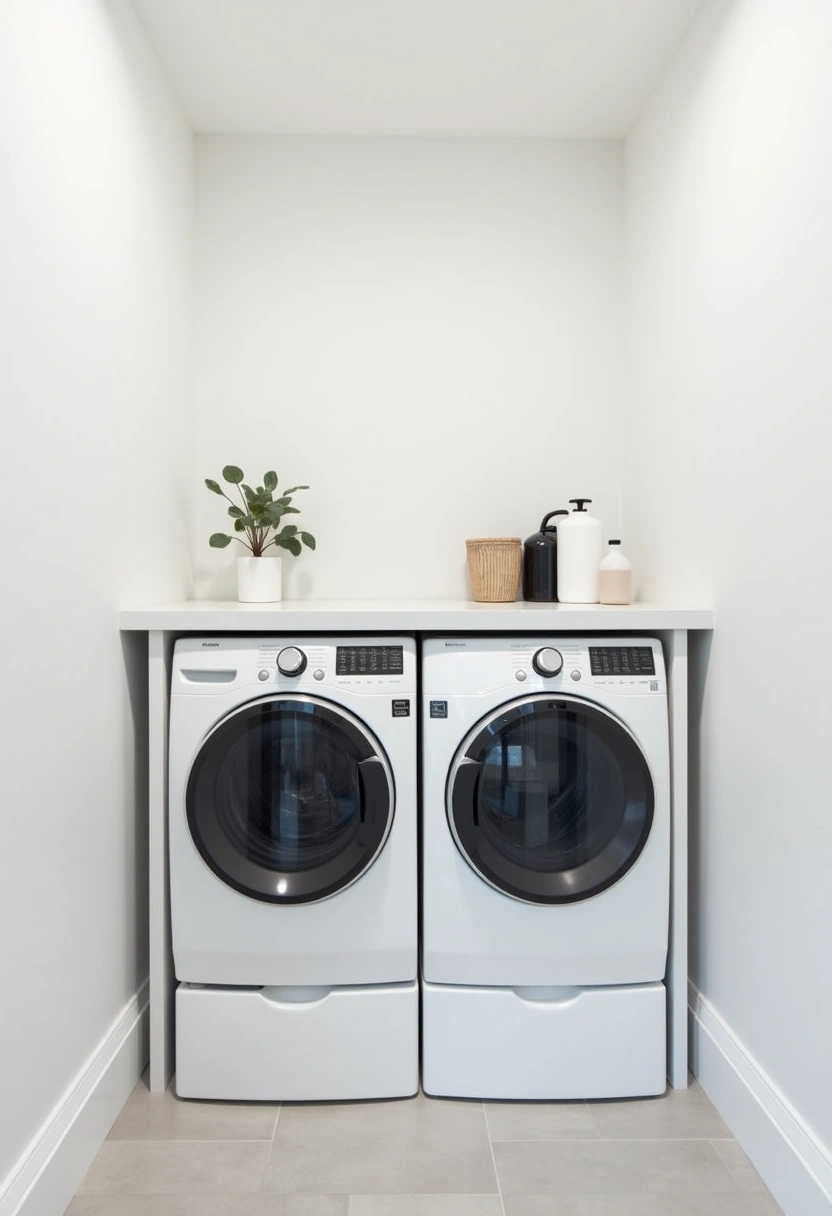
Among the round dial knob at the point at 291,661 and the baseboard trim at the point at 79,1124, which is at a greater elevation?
the round dial knob at the point at 291,661

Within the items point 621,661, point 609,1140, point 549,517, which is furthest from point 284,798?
point 549,517

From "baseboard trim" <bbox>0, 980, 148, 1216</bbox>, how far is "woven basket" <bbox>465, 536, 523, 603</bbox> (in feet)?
4.37

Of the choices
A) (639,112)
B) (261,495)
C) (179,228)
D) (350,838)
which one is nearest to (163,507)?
(261,495)

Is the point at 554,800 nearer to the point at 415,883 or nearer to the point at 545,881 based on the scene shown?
the point at 545,881

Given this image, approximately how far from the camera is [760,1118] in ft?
4.91

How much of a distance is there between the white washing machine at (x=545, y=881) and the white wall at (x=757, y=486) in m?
0.18

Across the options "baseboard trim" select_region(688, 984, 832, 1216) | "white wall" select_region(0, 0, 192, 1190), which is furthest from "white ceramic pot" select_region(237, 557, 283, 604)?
"baseboard trim" select_region(688, 984, 832, 1216)

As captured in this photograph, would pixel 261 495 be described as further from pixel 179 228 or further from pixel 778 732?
pixel 778 732

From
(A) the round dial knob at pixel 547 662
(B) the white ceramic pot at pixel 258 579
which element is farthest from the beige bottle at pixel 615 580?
(B) the white ceramic pot at pixel 258 579

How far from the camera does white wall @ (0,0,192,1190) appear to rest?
1281 millimetres

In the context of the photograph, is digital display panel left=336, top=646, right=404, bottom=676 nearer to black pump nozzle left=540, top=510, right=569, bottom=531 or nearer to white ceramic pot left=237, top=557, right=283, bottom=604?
white ceramic pot left=237, top=557, right=283, bottom=604

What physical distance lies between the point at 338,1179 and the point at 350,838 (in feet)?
2.05

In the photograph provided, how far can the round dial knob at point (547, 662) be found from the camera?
1718mm

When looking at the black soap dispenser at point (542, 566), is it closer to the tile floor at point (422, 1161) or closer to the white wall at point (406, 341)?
the white wall at point (406, 341)
